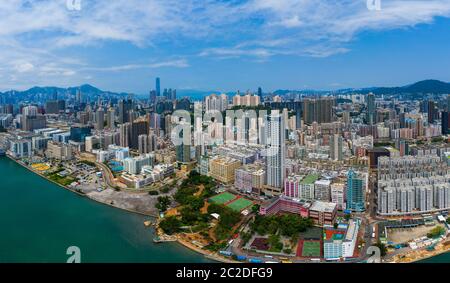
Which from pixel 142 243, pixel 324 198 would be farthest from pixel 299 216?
pixel 142 243

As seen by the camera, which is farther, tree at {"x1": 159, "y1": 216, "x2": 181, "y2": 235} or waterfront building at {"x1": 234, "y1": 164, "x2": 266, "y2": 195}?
waterfront building at {"x1": 234, "y1": 164, "x2": 266, "y2": 195}

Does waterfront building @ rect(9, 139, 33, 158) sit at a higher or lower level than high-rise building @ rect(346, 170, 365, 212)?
higher

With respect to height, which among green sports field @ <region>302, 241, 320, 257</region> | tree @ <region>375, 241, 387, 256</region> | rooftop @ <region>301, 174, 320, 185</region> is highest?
rooftop @ <region>301, 174, 320, 185</region>

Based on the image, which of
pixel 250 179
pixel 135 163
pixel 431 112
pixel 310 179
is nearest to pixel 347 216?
pixel 310 179

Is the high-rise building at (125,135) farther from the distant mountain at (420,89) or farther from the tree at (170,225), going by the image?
the distant mountain at (420,89)

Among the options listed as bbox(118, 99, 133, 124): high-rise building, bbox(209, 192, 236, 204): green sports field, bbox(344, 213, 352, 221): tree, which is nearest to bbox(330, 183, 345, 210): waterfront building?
bbox(344, 213, 352, 221): tree

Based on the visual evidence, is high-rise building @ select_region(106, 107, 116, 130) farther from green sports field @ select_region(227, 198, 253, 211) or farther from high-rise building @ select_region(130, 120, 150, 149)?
green sports field @ select_region(227, 198, 253, 211)

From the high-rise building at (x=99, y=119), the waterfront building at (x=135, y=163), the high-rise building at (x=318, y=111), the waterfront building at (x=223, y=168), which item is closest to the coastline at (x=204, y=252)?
the waterfront building at (x=223, y=168)
